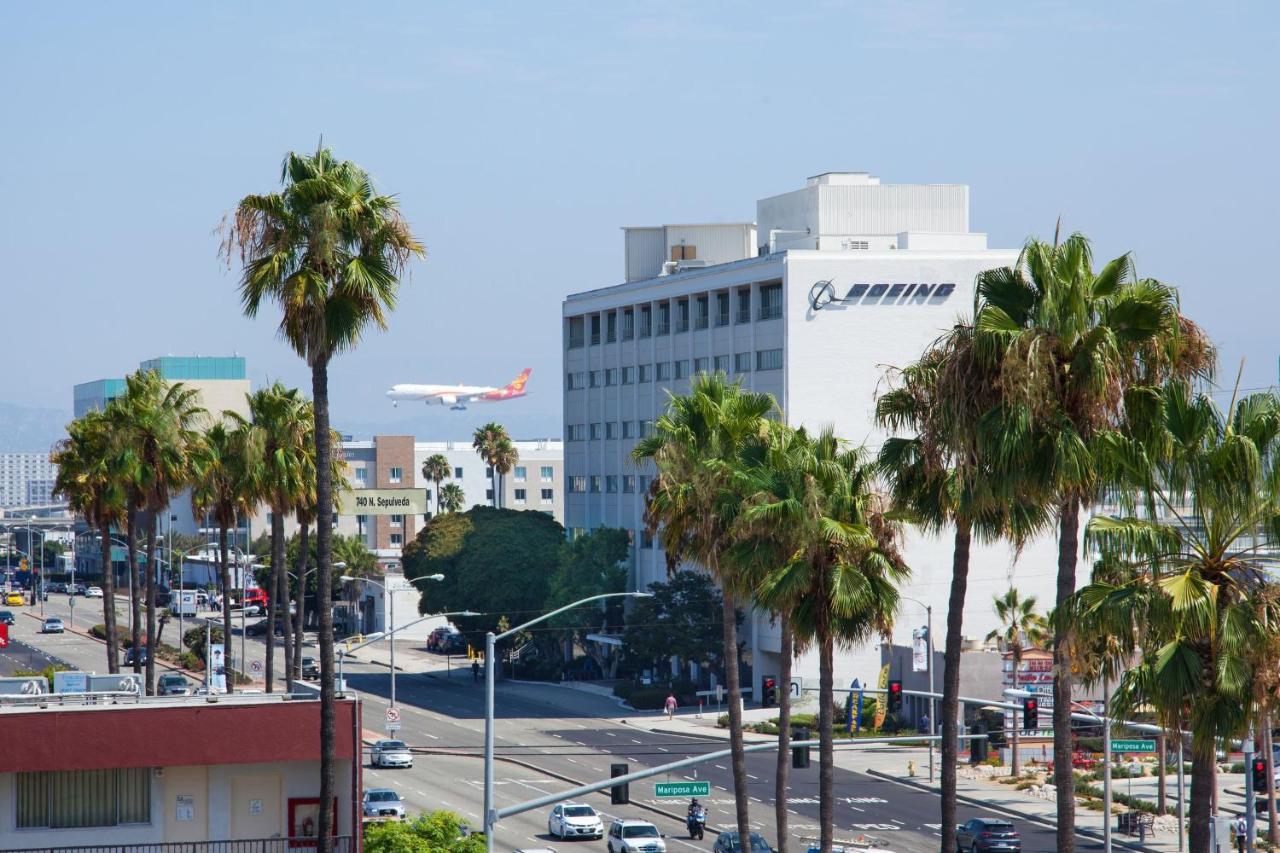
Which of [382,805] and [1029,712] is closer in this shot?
[1029,712]

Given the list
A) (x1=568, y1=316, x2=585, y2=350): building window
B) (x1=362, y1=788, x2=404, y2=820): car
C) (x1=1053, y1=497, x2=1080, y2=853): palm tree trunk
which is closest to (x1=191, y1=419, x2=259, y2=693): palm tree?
(x1=362, y1=788, x2=404, y2=820): car

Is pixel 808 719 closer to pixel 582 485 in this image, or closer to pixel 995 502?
pixel 582 485

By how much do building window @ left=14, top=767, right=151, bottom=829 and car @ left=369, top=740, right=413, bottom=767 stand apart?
57688mm

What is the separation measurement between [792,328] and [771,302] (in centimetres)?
367

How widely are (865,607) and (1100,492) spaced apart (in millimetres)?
13139

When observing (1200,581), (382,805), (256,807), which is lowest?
(382,805)

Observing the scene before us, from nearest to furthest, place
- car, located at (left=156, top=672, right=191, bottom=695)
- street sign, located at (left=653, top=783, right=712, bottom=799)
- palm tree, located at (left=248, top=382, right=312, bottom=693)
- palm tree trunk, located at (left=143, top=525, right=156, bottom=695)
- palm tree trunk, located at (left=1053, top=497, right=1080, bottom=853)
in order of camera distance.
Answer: palm tree trunk, located at (left=1053, top=497, right=1080, bottom=853) < street sign, located at (left=653, top=783, right=712, bottom=799) < palm tree, located at (left=248, top=382, right=312, bottom=693) < palm tree trunk, located at (left=143, top=525, right=156, bottom=695) < car, located at (left=156, top=672, right=191, bottom=695)

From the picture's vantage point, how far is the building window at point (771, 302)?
115 m

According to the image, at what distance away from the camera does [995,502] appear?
2473cm

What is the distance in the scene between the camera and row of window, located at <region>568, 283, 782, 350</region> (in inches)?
4614

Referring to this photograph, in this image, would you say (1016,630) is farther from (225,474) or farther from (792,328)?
(225,474)

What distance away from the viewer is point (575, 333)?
143 m

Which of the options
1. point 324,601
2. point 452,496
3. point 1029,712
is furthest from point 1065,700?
point 452,496

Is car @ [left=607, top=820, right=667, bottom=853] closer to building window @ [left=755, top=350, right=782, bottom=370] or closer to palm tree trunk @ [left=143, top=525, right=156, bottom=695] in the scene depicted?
palm tree trunk @ [left=143, top=525, right=156, bottom=695]
